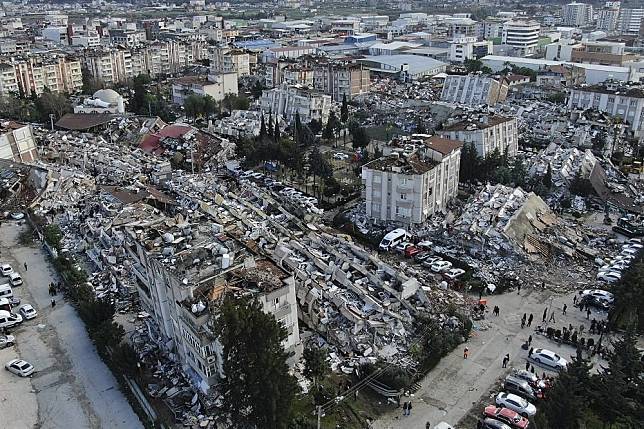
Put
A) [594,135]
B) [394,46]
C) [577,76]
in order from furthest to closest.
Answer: [394,46] < [577,76] < [594,135]

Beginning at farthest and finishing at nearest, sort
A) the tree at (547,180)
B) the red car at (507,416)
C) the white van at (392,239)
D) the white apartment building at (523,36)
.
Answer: the white apartment building at (523,36)
the tree at (547,180)
the white van at (392,239)
the red car at (507,416)

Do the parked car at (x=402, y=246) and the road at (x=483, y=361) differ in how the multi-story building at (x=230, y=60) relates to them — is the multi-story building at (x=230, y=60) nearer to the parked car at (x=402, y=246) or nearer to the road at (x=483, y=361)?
the parked car at (x=402, y=246)

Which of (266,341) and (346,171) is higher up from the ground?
(266,341)

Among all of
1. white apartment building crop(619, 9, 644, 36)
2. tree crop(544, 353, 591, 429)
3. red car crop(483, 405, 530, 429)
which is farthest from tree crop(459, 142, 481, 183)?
white apartment building crop(619, 9, 644, 36)

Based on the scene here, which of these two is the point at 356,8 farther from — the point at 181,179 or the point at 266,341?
the point at 266,341

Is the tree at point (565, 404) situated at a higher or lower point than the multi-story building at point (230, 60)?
lower

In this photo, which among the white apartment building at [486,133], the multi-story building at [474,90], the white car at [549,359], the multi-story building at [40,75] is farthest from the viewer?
the multi-story building at [40,75]

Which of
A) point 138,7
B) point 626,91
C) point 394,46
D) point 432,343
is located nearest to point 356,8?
point 138,7

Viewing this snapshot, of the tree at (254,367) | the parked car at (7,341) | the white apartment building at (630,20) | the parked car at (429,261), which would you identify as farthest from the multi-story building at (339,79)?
the white apartment building at (630,20)
